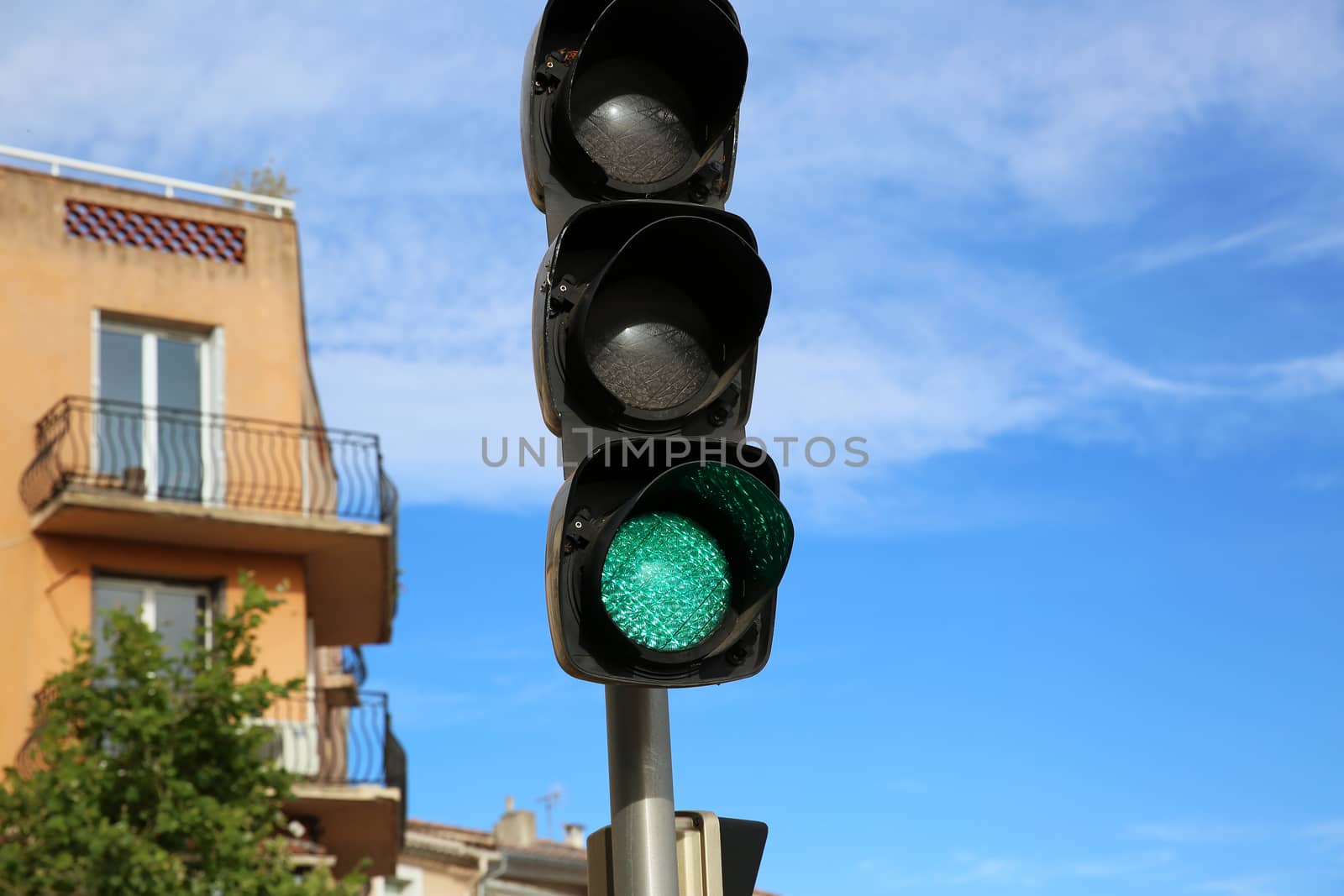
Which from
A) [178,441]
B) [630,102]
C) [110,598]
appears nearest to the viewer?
[630,102]

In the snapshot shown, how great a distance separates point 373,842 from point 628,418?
18530mm

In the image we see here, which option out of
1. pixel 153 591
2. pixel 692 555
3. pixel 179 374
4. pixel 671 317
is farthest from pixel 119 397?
pixel 692 555

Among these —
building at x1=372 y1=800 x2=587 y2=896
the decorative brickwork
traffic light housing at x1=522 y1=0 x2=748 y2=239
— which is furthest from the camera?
A: building at x1=372 y1=800 x2=587 y2=896

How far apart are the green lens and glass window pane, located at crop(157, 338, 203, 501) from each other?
1711 centimetres

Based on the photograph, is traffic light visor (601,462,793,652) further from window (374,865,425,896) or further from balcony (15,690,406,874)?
window (374,865,425,896)

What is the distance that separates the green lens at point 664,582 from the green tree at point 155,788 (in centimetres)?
1196

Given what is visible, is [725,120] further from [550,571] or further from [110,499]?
[110,499]

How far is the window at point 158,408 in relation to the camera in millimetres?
18984

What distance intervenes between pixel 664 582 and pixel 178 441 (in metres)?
17.4

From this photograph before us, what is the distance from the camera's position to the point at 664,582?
2936 millimetres

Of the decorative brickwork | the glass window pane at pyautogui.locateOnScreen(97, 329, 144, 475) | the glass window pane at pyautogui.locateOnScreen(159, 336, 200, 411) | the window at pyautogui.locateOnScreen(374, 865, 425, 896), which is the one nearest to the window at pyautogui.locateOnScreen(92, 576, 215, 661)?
the glass window pane at pyautogui.locateOnScreen(97, 329, 144, 475)

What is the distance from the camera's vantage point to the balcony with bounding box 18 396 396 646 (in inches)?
734

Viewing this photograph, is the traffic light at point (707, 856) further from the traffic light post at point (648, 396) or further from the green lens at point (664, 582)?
the green lens at point (664, 582)

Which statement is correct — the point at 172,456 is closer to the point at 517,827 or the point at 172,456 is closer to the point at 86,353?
the point at 86,353
